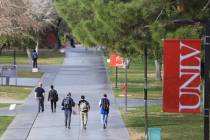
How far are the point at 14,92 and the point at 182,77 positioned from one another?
92.9 ft

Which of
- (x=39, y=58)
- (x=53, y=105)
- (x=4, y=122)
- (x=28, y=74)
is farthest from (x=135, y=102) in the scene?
(x=39, y=58)

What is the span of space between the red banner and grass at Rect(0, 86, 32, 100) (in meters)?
25.2

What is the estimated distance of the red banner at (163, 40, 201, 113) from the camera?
45.5ft

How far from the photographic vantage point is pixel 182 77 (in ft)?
45.6

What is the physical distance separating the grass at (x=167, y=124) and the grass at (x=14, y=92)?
857 cm

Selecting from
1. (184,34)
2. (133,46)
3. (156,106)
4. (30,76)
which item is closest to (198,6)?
(184,34)

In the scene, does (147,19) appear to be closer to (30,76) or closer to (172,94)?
(172,94)

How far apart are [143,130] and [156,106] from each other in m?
8.93

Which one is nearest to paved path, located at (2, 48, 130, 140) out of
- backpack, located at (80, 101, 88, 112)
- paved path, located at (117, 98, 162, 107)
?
paved path, located at (117, 98, 162, 107)

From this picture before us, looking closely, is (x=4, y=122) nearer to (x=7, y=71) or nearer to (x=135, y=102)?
(x=135, y=102)

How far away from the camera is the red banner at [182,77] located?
13.9m

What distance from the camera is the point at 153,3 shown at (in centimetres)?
1983

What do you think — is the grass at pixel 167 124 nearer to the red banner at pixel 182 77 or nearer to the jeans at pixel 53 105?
the jeans at pixel 53 105

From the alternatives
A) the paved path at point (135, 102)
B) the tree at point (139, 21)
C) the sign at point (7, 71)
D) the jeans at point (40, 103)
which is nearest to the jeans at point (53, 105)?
the jeans at point (40, 103)
